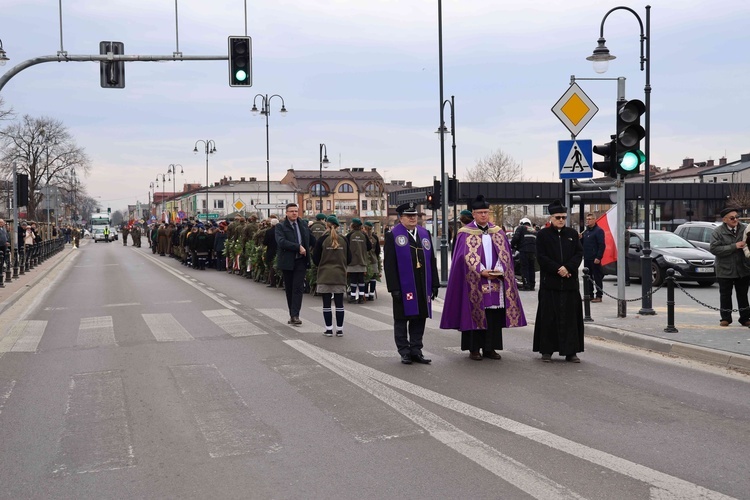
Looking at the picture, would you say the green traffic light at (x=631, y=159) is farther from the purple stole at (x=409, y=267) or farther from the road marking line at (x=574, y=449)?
the road marking line at (x=574, y=449)

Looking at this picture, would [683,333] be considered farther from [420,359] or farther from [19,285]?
[19,285]

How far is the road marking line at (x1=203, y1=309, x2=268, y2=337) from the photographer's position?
12.2m

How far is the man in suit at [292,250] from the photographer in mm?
12359

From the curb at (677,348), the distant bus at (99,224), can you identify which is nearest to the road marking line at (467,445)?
the curb at (677,348)

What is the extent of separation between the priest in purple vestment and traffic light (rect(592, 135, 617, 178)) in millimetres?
3759

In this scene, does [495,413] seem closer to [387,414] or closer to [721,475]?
[387,414]

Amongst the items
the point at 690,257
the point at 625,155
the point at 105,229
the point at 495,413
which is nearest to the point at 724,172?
the point at 105,229

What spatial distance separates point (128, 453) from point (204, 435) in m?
0.64

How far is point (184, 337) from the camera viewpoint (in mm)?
11789

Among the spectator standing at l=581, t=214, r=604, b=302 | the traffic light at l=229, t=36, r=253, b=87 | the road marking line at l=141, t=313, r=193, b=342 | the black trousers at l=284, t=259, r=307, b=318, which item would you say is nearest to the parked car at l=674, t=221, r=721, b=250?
the spectator standing at l=581, t=214, r=604, b=302

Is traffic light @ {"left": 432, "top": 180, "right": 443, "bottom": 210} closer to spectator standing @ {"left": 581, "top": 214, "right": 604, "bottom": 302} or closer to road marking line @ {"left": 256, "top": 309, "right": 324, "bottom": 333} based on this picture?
spectator standing @ {"left": 581, "top": 214, "right": 604, "bottom": 302}

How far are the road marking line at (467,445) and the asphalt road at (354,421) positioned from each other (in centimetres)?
2

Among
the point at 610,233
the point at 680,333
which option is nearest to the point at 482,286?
the point at 680,333

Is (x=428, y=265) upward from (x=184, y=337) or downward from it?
upward
